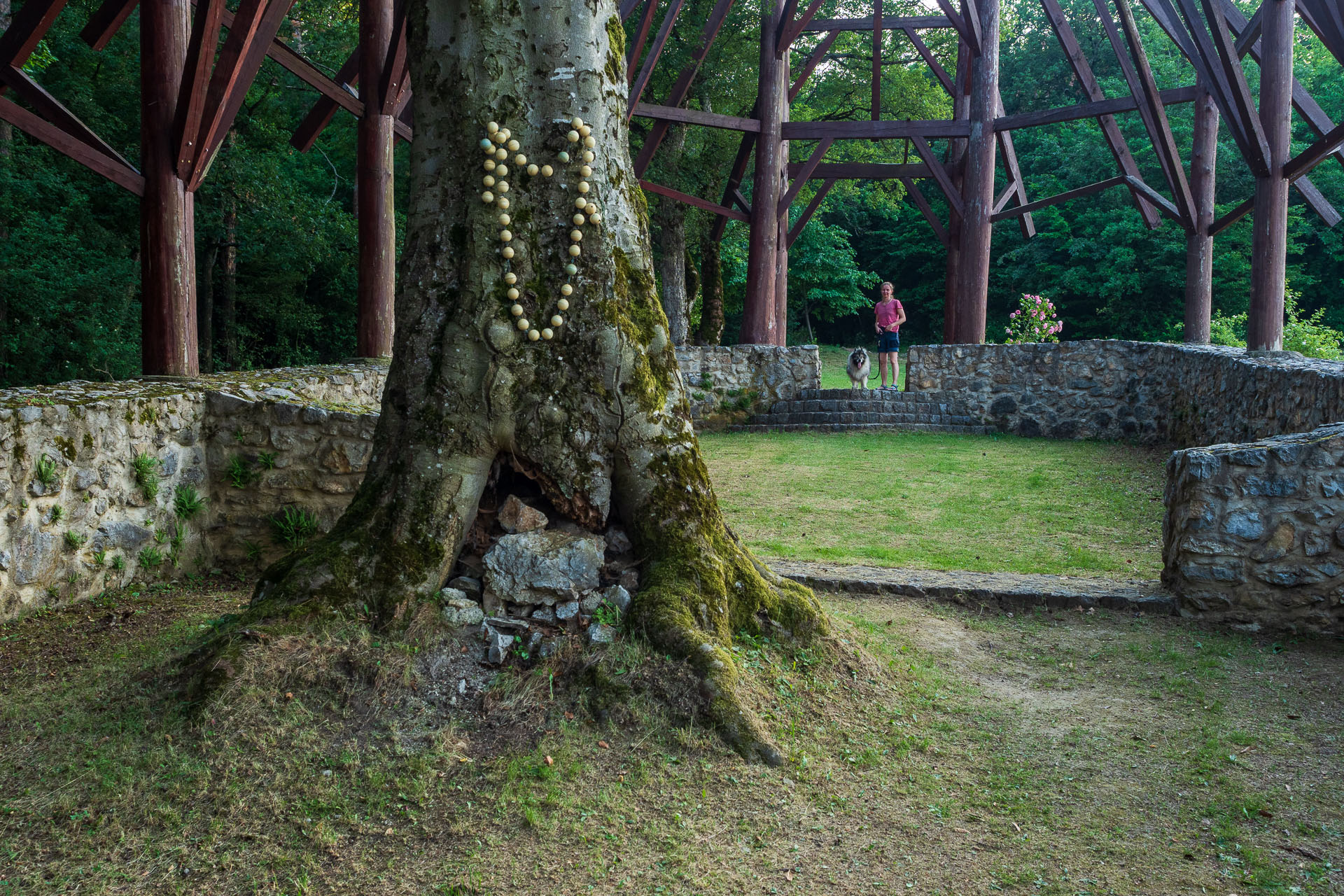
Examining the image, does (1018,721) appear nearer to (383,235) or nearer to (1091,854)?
(1091,854)

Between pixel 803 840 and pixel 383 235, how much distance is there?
7060 mm

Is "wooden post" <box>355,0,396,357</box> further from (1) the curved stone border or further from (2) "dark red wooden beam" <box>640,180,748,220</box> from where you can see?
(2) "dark red wooden beam" <box>640,180,748,220</box>

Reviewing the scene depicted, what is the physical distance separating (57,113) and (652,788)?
22.1 feet

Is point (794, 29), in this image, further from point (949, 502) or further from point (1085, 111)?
point (949, 502)

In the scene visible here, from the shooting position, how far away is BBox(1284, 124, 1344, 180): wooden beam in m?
8.73

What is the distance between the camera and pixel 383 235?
847 centimetres

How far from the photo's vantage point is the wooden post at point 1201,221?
1304 centimetres

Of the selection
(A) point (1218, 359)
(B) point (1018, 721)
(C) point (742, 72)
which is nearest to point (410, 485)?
(B) point (1018, 721)

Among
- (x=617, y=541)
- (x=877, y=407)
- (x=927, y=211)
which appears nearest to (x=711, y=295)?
(x=927, y=211)

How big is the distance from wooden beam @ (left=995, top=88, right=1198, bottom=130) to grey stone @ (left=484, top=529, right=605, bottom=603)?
1192 centimetres

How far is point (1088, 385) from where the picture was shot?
41.2ft

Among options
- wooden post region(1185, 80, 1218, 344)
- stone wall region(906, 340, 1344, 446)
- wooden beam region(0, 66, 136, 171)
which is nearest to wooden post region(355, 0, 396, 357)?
wooden beam region(0, 66, 136, 171)

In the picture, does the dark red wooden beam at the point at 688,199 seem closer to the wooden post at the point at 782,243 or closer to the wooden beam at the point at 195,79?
the wooden post at the point at 782,243

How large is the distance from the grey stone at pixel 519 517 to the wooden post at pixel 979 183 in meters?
11.5
